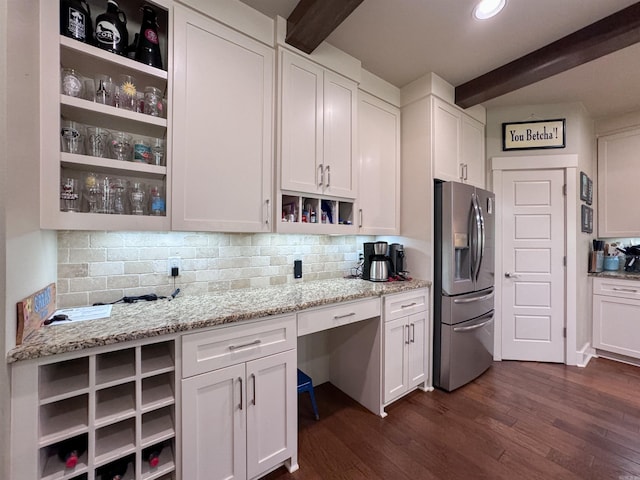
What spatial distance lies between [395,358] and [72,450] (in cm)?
184

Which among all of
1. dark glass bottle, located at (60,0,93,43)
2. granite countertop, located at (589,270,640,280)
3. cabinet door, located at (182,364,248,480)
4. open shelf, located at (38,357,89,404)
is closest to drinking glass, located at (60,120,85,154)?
dark glass bottle, located at (60,0,93,43)

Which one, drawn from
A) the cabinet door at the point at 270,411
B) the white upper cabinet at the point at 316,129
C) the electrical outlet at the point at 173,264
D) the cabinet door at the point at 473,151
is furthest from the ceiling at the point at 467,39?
the cabinet door at the point at 270,411

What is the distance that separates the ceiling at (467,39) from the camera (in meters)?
1.66

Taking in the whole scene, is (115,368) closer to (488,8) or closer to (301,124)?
(301,124)

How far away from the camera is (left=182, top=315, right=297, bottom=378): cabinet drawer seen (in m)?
1.19

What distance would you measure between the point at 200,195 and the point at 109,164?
413mm

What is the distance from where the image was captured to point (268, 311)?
1.38 m

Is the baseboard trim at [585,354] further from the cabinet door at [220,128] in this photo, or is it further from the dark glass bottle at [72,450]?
the dark glass bottle at [72,450]

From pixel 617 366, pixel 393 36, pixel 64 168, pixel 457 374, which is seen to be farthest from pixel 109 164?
pixel 617 366

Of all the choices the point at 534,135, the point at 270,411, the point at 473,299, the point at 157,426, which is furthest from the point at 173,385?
the point at 534,135

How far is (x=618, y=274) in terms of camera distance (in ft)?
9.50

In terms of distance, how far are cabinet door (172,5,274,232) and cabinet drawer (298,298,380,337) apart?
62cm

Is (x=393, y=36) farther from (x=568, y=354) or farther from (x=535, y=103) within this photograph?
(x=568, y=354)

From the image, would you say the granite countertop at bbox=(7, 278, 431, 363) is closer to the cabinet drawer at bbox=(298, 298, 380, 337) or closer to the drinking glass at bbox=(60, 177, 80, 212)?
the cabinet drawer at bbox=(298, 298, 380, 337)
